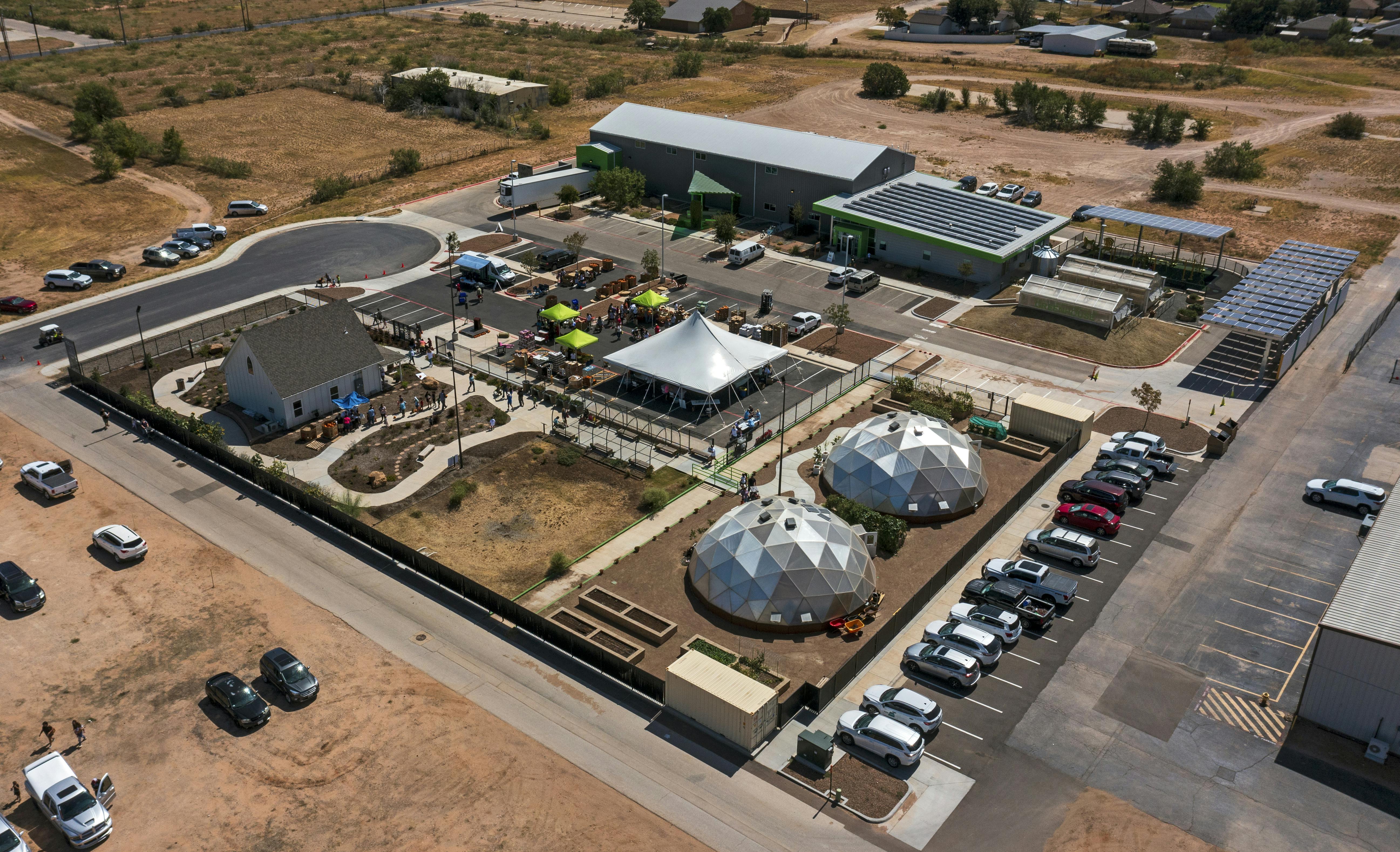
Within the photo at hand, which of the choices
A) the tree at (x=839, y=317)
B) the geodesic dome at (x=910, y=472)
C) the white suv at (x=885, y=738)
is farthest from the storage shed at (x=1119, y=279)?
the white suv at (x=885, y=738)

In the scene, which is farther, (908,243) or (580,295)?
(908,243)

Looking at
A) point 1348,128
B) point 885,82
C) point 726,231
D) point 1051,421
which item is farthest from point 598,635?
point 1348,128

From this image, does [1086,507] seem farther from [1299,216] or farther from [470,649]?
[1299,216]

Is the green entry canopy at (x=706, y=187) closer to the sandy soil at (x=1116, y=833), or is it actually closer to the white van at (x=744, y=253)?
the white van at (x=744, y=253)

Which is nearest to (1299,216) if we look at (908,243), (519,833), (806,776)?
(908,243)

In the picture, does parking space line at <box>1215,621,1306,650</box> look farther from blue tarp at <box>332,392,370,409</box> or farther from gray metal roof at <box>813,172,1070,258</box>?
blue tarp at <box>332,392,370,409</box>

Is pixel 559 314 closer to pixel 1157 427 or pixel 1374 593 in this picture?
pixel 1157 427

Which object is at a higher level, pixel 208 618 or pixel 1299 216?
pixel 1299 216

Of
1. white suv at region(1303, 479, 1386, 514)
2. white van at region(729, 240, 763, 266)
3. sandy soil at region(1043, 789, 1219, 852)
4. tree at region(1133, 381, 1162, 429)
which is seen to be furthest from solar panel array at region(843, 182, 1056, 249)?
sandy soil at region(1043, 789, 1219, 852)
